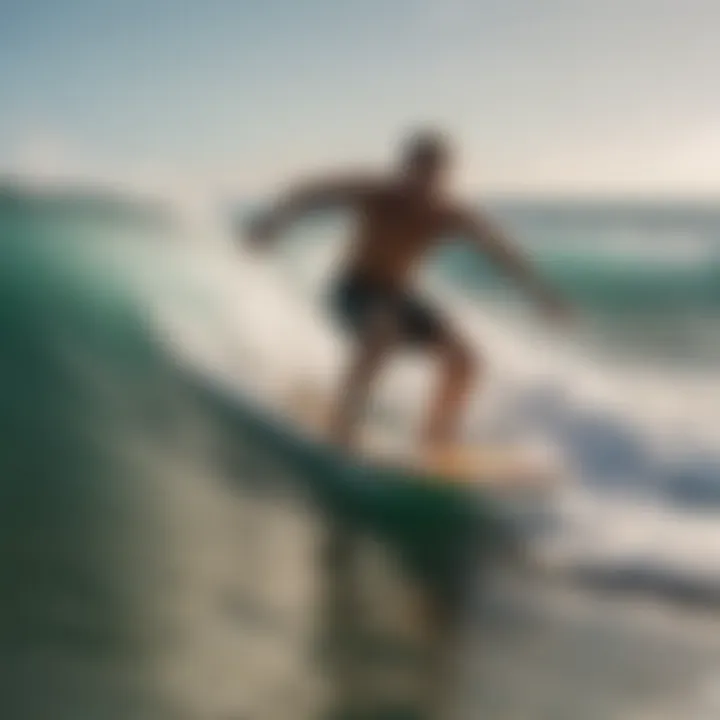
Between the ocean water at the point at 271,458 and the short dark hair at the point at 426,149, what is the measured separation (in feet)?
0.28

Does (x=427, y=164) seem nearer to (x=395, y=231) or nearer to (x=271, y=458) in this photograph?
(x=395, y=231)

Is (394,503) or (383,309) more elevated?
(383,309)

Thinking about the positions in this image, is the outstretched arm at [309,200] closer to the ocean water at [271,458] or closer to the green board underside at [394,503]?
the ocean water at [271,458]

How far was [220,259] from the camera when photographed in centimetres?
107

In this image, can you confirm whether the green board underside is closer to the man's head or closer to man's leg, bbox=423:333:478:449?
man's leg, bbox=423:333:478:449

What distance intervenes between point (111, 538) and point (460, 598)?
34 cm

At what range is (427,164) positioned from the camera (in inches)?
41.1

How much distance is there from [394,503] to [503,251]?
0.26 metres

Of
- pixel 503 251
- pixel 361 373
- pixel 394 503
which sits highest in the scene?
pixel 503 251

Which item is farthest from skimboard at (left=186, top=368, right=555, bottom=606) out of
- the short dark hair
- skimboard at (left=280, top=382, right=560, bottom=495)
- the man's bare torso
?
the short dark hair

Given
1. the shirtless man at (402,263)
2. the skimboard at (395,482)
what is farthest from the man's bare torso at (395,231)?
the skimboard at (395,482)

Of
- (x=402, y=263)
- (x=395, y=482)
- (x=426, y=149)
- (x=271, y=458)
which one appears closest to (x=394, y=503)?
(x=395, y=482)

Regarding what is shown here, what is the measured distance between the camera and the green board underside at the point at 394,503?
1.05 meters

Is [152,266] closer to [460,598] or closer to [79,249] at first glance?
[79,249]
